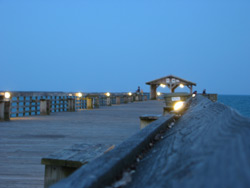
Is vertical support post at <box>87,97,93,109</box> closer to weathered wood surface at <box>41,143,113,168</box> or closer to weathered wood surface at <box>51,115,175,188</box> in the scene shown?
weathered wood surface at <box>41,143,113,168</box>

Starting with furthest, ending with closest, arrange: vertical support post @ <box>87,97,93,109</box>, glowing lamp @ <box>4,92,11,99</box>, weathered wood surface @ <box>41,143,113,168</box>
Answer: vertical support post @ <box>87,97,93,109</box>
glowing lamp @ <box>4,92,11,99</box>
weathered wood surface @ <box>41,143,113,168</box>

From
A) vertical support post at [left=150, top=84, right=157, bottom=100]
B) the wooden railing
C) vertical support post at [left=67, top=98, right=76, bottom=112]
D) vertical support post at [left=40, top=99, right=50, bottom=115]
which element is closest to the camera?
the wooden railing

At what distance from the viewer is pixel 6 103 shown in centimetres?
893

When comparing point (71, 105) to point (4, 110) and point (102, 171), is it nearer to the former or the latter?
A: point (4, 110)

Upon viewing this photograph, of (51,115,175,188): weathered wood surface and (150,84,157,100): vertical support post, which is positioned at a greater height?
(150,84,157,100): vertical support post

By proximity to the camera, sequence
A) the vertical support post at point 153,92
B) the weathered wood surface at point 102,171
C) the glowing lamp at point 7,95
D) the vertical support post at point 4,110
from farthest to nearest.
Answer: the vertical support post at point 153,92
the glowing lamp at point 7,95
the vertical support post at point 4,110
the weathered wood surface at point 102,171

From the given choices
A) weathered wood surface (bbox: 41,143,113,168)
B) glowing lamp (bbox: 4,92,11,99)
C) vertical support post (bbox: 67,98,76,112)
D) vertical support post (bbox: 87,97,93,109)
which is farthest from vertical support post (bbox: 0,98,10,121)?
vertical support post (bbox: 87,97,93,109)

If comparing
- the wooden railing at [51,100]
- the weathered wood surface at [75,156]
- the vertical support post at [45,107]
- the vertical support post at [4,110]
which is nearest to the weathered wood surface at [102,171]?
the weathered wood surface at [75,156]

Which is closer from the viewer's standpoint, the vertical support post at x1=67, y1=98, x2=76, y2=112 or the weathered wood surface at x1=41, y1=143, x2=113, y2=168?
the weathered wood surface at x1=41, y1=143, x2=113, y2=168

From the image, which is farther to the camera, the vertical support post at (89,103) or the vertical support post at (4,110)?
the vertical support post at (89,103)

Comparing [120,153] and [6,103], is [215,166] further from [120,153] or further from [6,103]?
[6,103]

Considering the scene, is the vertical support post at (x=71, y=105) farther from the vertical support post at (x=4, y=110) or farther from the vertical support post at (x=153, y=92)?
the vertical support post at (x=153, y=92)

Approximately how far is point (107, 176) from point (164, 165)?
23 centimetres

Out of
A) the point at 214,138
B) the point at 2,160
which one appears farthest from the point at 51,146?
the point at 214,138
